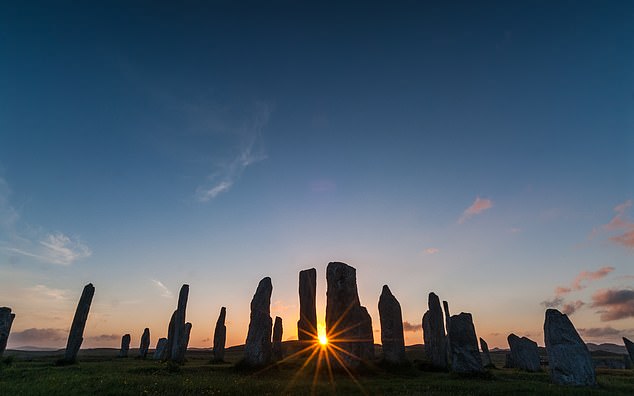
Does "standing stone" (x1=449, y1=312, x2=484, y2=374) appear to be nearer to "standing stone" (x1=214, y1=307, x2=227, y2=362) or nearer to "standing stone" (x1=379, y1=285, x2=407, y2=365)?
"standing stone" (x1=379, y1=285, x2=407, y2=365)

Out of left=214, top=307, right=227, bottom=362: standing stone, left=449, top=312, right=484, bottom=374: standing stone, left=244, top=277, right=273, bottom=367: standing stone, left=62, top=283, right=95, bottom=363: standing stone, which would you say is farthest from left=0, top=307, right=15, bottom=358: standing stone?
left=449, top=312, right=484, bottom=374: standing stone

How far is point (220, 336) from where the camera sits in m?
37.2

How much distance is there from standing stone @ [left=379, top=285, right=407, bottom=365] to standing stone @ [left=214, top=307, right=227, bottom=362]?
52.8 ft

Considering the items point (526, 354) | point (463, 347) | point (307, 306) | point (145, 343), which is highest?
point (307, 306)

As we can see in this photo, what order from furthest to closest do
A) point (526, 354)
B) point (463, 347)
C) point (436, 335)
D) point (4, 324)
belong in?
point (526, 354) → point (436, 335) → point (4, 324) → point (463, 347)

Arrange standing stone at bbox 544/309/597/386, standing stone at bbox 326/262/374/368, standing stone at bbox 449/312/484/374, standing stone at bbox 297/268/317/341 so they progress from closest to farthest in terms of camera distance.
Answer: standing stone at bbox 544/309/597/386, standing stone at bbox 449/312/484/374, standing stone at bbox 326/262/374/368, standing stone at bbox 297/268/317/341

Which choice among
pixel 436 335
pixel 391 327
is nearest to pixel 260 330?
pixel 391 327

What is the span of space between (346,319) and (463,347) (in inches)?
269

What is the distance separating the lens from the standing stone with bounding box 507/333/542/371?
2951 cm

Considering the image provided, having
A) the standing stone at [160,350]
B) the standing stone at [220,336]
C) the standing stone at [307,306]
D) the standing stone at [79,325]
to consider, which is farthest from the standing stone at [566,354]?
the standing stone at [160,350]

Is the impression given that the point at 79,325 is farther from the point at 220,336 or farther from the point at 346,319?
the point at 346,319

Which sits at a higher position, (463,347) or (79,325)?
(79,325)

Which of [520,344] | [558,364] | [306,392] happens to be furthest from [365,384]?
[520,344]

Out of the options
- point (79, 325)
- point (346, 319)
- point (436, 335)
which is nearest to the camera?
point (346, 319)
